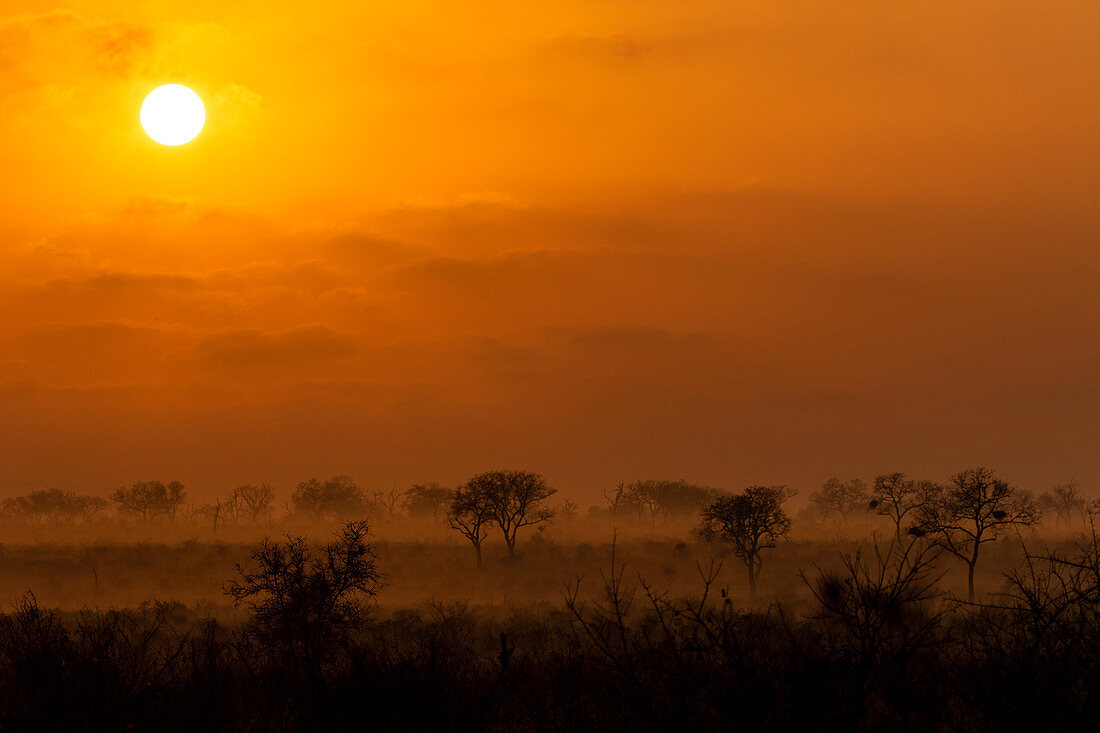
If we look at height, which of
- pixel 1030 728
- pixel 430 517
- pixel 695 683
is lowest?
pixel 1030 728

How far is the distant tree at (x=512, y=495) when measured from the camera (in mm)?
87438

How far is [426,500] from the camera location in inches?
6004

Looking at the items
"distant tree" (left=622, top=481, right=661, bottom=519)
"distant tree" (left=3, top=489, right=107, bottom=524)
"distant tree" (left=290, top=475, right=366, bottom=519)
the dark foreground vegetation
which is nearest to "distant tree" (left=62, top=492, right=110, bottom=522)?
"distant tree" (left=3, top=489, right=107, bottom=524)

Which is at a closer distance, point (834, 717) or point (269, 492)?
point (834, 717)

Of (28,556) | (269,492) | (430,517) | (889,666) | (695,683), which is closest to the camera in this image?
(889,666)

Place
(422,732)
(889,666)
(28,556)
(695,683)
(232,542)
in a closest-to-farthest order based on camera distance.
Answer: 1. (889,666)
2. (695,683)
3. (422,732)
4. (28,556)
5. (232,542)

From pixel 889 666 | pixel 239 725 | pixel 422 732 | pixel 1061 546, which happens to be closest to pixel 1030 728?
pixel 889 666

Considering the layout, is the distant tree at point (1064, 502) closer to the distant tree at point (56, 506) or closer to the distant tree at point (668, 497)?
the distant tree at point (668, 497)

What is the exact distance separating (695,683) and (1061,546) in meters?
91.8

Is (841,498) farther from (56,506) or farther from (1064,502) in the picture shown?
(56,506)

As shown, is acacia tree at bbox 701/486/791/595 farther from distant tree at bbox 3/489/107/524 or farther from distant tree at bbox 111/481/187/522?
distant tree at bbox 3/489/107/524

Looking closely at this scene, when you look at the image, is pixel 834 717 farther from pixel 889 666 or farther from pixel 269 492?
pixel 269 492

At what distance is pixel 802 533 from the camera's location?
100 metres

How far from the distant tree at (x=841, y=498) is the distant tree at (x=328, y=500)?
7406cm
